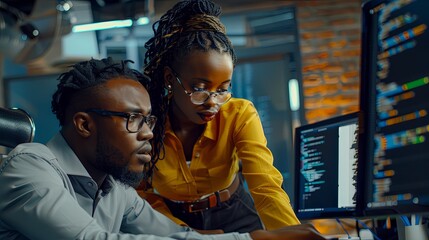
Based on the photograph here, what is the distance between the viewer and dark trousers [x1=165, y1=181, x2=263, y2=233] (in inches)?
88.5

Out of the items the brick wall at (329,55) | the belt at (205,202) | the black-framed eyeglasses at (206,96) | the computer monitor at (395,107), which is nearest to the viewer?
the computer monitor at (395,107)

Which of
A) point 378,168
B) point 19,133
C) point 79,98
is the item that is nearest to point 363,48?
point 378,168

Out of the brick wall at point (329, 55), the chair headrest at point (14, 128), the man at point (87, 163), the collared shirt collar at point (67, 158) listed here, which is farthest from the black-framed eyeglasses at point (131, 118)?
the brick wall at point (329, 55)

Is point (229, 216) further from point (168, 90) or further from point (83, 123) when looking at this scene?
point (83, 123)

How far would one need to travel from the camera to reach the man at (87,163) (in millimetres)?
1420

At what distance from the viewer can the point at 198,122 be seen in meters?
2.19

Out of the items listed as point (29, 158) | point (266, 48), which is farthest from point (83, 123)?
point (266, 48)

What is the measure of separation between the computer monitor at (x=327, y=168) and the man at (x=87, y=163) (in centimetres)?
51

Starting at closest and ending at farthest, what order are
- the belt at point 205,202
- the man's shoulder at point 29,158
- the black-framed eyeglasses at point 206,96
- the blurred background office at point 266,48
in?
the man's shoulder at point 29,158
the black-framed eyeglasses at point 206,96
the belt at point 205,202
the blurred background office at point 266,48

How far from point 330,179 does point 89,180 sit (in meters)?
0.76

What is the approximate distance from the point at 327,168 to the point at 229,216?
425 mm

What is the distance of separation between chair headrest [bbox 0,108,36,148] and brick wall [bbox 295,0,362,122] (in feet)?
13.0

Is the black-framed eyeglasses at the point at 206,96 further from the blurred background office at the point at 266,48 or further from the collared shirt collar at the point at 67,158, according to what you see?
the blurred background office at the point at 266,48

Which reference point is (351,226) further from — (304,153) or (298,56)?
(298,56)
